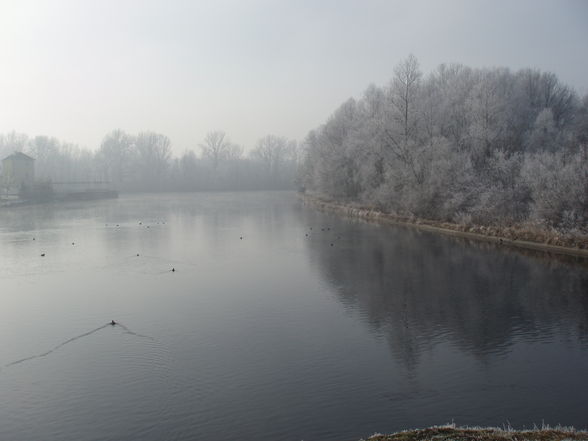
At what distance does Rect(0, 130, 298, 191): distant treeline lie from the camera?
109188 mm

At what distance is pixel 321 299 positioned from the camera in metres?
15.9

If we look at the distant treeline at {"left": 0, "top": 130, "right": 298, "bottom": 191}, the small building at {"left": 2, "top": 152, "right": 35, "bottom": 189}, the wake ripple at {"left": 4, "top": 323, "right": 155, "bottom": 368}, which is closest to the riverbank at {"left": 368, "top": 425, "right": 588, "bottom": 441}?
the wake ripple at {"left": 4, "top": 323, "right": 155, "bottom": 368}

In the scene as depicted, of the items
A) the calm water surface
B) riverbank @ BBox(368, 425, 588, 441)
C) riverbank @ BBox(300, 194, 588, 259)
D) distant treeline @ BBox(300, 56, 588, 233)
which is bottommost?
the calm water surface

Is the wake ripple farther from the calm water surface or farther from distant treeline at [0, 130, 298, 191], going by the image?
distant treeline at [0, 130, 298, 191]

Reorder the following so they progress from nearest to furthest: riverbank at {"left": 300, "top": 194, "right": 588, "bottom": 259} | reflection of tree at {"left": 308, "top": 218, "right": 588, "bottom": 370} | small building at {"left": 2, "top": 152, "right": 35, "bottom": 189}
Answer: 1. reflection of tree at {"left": 308, "top": 218, "right": 588, "bottom": 370}
2. riverbank at {"left": 300, "top": 194, "right": 588, "bottom": 259}
3. small building at {"left": 2, "top": 152, "right": 35, "bottom": 189}

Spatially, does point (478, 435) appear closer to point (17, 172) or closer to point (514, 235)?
point (514, 235)

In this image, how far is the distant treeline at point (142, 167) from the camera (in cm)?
10919

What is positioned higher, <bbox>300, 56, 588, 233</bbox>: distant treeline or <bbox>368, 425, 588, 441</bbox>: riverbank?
<bbox>300, 56, 588, 233</bbox>: distant treeline

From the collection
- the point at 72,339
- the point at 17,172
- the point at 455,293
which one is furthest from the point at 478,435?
the point at 17,172

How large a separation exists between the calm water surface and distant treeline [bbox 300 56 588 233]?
17.8ft

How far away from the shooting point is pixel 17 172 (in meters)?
68.2

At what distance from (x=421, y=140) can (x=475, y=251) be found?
17.8 m

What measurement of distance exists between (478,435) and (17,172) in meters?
74.1

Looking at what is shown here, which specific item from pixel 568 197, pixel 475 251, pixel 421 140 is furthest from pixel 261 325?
pixel 421 140
